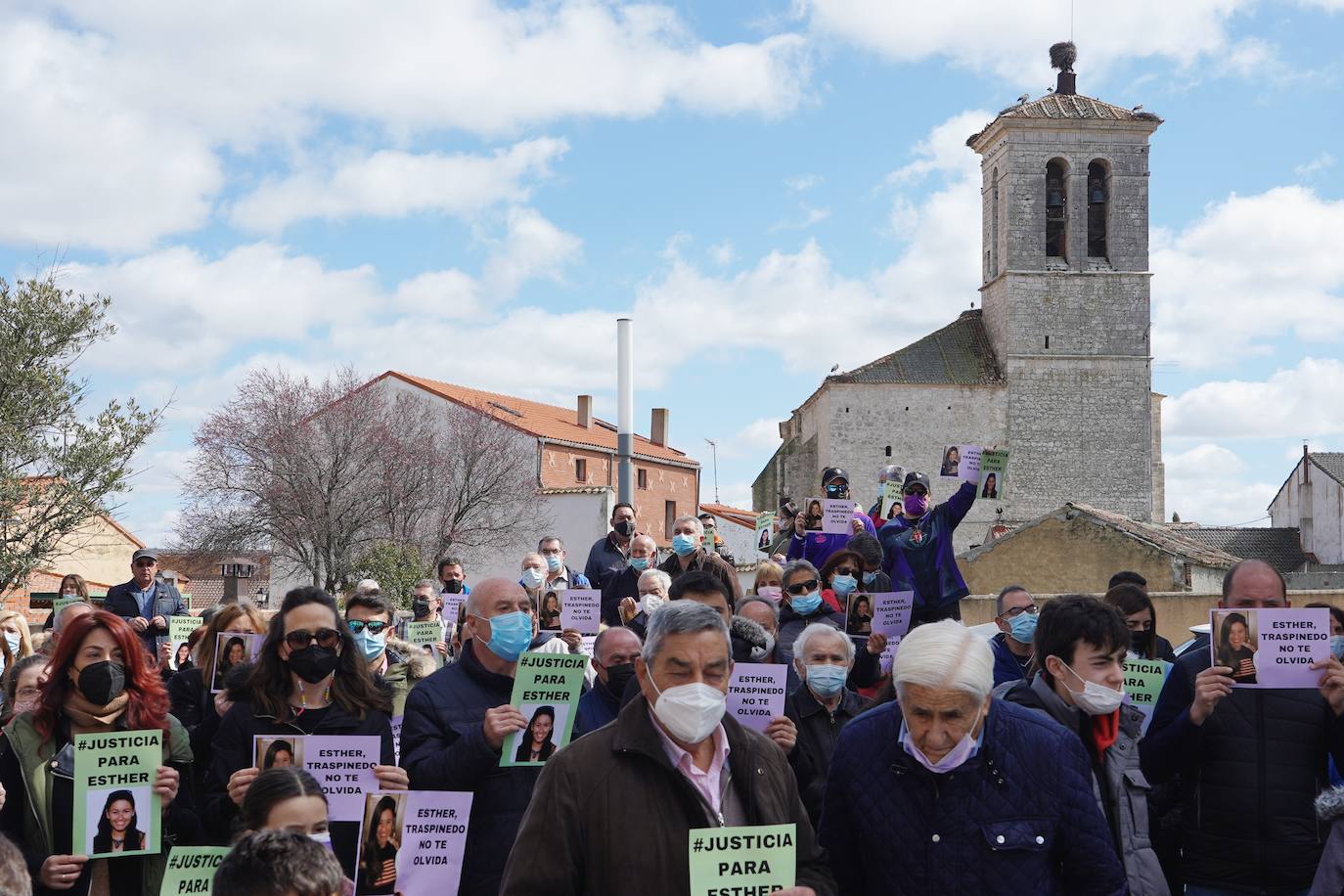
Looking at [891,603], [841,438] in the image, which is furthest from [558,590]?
[841,438]

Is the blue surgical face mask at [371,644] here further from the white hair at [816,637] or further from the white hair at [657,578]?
the white hair at [816,637]

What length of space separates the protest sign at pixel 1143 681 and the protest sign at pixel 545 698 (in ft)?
8.14

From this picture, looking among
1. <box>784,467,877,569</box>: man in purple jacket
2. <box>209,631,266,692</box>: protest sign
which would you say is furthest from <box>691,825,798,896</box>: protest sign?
<box>784,467,877,569</box>: man in purple jacket

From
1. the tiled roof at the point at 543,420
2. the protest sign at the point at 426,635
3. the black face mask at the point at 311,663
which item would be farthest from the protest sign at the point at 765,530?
the tiled roof at the point at 543,420

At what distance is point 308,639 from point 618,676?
1448mm

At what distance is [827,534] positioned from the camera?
11891 mm

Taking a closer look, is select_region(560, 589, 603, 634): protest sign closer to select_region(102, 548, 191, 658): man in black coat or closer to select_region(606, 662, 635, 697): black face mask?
select_region(606, 662, 635, 697): black face mask

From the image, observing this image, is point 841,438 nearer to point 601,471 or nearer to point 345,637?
point 601,471

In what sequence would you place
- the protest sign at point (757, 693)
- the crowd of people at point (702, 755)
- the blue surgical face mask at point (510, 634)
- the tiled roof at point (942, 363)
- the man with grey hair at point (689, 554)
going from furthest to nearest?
the tiled roof at point (942, 363), the man with grey hair at point (689, 554), the protest sign at point (757, 693), the blue surgical face mask at point (510, 634), the crowd of people at point (702, 755)

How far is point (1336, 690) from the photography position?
5406 mm

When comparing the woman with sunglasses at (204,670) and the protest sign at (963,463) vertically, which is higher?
the protest sign at (963,463)

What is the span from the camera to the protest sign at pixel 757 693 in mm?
6004

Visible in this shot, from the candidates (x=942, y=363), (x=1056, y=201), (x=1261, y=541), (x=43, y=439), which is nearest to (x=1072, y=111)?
(x=1056, y=201)

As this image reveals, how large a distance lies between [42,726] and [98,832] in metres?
0.47
